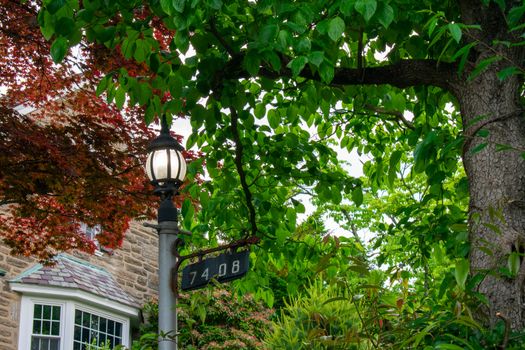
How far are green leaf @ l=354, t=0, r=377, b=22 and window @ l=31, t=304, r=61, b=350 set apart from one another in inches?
487

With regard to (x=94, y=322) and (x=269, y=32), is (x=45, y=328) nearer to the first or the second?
(x=94, y=322)

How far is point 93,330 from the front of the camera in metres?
17.2

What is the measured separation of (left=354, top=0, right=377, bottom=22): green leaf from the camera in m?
4.96

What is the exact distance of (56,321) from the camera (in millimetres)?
16328

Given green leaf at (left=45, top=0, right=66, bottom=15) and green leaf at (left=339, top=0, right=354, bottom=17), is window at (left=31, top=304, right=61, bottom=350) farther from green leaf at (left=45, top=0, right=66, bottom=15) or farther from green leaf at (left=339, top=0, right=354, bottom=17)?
green leaf at (left=339, top=0, right=354, bottom=17)

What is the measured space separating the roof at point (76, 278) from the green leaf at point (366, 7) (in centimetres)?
1181

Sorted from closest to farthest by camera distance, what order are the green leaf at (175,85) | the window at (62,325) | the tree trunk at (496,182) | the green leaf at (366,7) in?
the green leaf at (366,7) → the tree trunk at (496,182) → the green leaf at (175,85) → the window at (62,325)

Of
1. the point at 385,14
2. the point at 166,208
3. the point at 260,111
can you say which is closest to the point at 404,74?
the point at 385,14

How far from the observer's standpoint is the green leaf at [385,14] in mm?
5117

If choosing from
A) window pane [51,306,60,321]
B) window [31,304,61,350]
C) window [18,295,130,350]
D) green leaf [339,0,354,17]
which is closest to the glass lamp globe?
green leaf [339,0,354,17]

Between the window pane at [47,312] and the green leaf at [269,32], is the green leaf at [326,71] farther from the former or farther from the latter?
the window pane at [47,312]

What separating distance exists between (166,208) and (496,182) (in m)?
2.61

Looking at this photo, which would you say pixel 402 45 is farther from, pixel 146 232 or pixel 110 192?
pixel 146 232

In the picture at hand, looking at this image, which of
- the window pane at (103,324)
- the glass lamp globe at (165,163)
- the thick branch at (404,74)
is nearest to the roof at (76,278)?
the window pane at (103,324)
